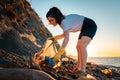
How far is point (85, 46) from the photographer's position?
268 inches

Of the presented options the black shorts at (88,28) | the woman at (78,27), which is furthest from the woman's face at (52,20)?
the black shorts at (88,28)

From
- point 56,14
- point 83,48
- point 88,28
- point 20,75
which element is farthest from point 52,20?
point 20,75

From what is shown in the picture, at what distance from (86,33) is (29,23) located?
14.7m

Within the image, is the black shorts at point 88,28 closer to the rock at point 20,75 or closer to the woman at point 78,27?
the woman at point 78,27

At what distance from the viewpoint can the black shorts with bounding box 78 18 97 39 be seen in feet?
22.6

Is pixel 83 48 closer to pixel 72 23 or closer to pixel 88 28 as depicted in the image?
pixel 88 28

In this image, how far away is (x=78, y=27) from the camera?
23.0 ft

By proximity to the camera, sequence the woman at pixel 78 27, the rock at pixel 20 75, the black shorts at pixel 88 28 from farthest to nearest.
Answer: the black shorts at pixel 88 28
the woman at pixel 78 27
the rock at pixel 20 75

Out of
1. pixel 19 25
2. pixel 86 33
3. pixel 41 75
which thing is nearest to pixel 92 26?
pixel 86 33

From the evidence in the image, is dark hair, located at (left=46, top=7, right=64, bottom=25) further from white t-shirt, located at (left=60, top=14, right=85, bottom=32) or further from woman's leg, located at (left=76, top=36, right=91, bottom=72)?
woman's leg, located at (left=76, top=36, right=91, bottom=72)

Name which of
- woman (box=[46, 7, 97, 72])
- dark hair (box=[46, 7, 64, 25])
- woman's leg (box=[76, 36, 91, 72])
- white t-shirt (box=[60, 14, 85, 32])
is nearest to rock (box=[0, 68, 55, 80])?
woman (box=[46, 7, 97, 72])

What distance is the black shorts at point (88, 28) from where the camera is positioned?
6895mm

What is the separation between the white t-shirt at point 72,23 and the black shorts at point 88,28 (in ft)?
0.31

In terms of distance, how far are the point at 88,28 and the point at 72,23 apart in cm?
38
